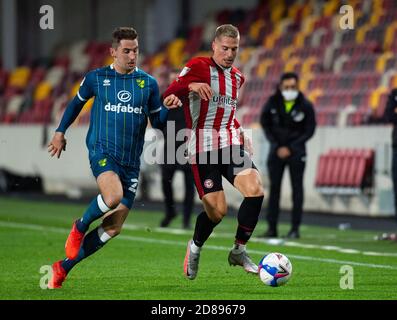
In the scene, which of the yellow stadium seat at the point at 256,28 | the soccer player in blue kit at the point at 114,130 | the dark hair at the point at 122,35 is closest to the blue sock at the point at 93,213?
the soccer player in blue kit at the point at 114,130

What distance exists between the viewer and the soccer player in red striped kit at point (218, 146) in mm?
9258

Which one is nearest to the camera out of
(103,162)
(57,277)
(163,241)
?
(57,277)

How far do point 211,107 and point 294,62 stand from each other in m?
13.5

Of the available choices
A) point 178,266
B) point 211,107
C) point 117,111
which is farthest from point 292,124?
point 117,111

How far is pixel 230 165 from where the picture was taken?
9328 mm

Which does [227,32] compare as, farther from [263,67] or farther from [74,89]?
[74,89]

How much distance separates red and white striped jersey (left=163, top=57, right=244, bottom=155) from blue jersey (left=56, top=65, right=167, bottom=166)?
0.34 m

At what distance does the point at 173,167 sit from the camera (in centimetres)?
1490

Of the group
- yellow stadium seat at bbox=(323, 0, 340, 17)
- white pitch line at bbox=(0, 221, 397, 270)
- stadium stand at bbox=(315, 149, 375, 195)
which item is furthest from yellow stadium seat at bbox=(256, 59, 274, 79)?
white pitch line at bbox=(0, 221, 397, 270)

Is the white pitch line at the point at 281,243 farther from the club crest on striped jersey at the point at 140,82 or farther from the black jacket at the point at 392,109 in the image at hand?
the club crest on striped jersey at the point at 140,82

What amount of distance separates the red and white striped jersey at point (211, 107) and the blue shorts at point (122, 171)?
62 centimetres

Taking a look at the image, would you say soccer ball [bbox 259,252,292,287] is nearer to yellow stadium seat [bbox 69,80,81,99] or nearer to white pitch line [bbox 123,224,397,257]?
white pitch line [bbox 123,224,397,257]

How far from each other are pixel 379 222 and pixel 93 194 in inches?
353

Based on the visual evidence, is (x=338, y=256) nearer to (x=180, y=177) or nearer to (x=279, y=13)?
(x=180, y=177)
